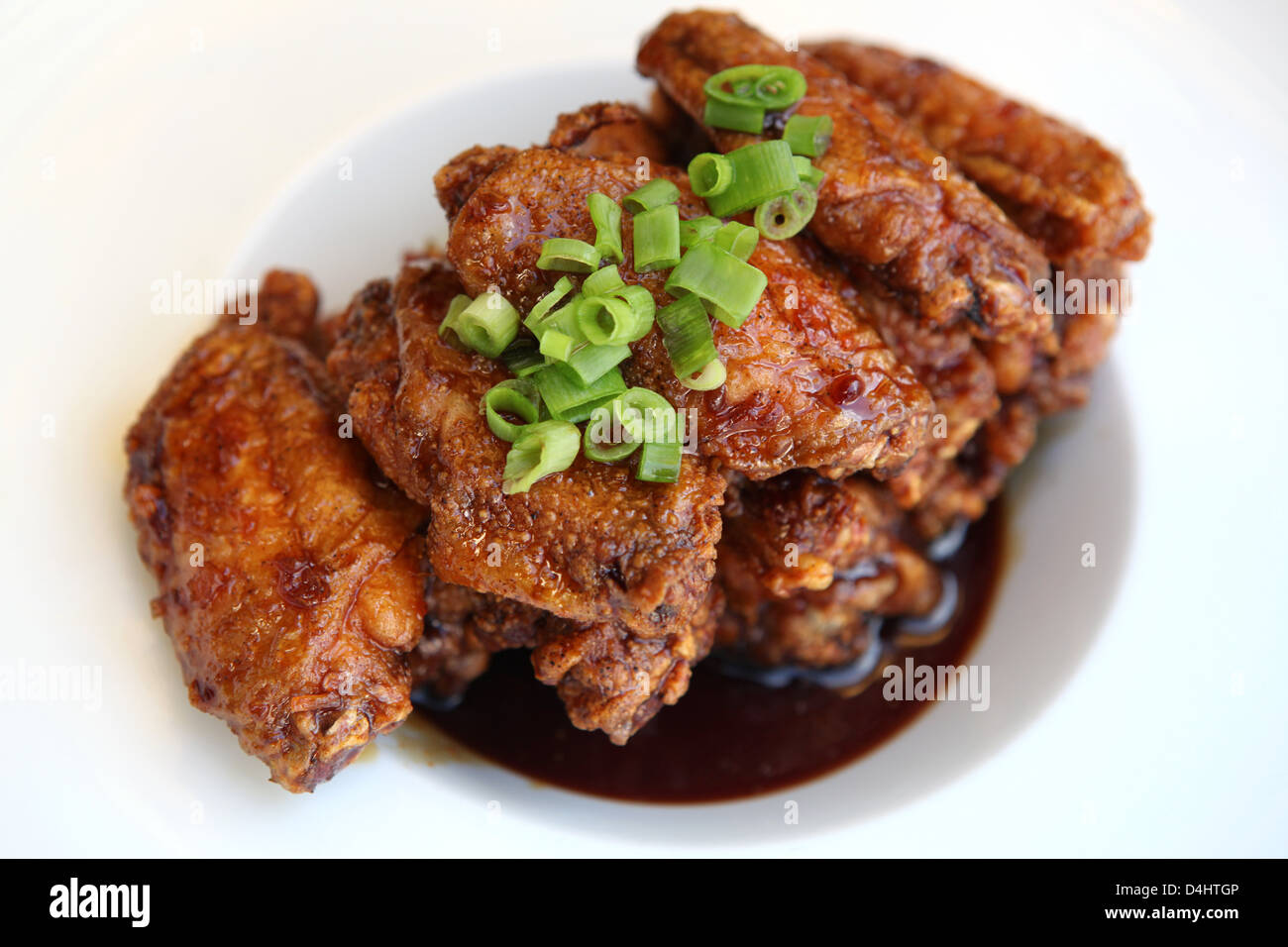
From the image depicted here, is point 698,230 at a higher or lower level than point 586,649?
higher

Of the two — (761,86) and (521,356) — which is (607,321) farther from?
(761,86)

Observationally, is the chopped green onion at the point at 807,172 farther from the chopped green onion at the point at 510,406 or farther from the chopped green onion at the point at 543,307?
the chopped green onion at the point at 510,406

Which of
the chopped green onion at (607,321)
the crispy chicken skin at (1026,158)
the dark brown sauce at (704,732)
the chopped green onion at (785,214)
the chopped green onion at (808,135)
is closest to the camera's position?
the chopped green onion at (607,321)

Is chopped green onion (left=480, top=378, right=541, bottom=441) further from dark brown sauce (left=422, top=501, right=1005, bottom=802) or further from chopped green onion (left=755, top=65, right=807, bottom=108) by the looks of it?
dark brown sauce (left=422, top=501, right=1005, bottom=802)

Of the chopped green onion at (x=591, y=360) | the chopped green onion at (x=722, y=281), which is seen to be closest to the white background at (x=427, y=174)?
the chopped green onion at (x=591, y=360)

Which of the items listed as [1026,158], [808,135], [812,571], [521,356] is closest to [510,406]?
[521,356]

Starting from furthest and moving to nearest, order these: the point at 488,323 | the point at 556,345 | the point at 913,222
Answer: the point at 913,222 < the point at 488,323 < the point at 556,345
